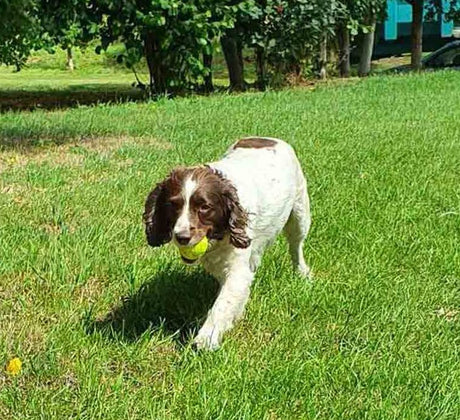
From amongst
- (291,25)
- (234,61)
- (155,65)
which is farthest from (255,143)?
(234,61)

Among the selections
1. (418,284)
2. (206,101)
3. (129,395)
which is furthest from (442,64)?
(129,395)

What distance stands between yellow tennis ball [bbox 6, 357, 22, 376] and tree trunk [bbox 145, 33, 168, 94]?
13248mm

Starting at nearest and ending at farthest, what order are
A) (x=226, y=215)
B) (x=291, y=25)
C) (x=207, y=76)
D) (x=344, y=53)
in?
(x=226, y=215) < (x=207, y=76) < (x=291, y=25) < (x=344, y=53)

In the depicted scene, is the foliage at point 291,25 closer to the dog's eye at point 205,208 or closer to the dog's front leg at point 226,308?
the dog's front leg at point 226,308

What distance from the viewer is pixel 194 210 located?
3.07 metres

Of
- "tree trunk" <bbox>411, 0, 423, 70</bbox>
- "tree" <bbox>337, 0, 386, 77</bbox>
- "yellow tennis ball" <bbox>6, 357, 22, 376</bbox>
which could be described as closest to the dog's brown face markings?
"yellow tennis ball" <bbox>6, 357, 22, 376</bbox>

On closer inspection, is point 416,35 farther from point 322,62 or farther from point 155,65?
point 155,65

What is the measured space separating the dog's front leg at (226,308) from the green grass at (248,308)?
0.20 feet

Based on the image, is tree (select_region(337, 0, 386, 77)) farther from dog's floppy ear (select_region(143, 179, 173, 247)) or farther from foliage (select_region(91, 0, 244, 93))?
dog's floppy ear (select_region(143, 179, 173, 247))

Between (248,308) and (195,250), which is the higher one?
(195,250)

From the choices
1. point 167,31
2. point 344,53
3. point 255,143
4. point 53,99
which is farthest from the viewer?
point 344,53

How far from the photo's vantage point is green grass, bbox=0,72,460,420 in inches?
109

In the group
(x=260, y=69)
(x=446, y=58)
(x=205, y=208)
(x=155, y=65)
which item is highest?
(x=205, y=208)

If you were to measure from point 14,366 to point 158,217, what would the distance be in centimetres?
80
